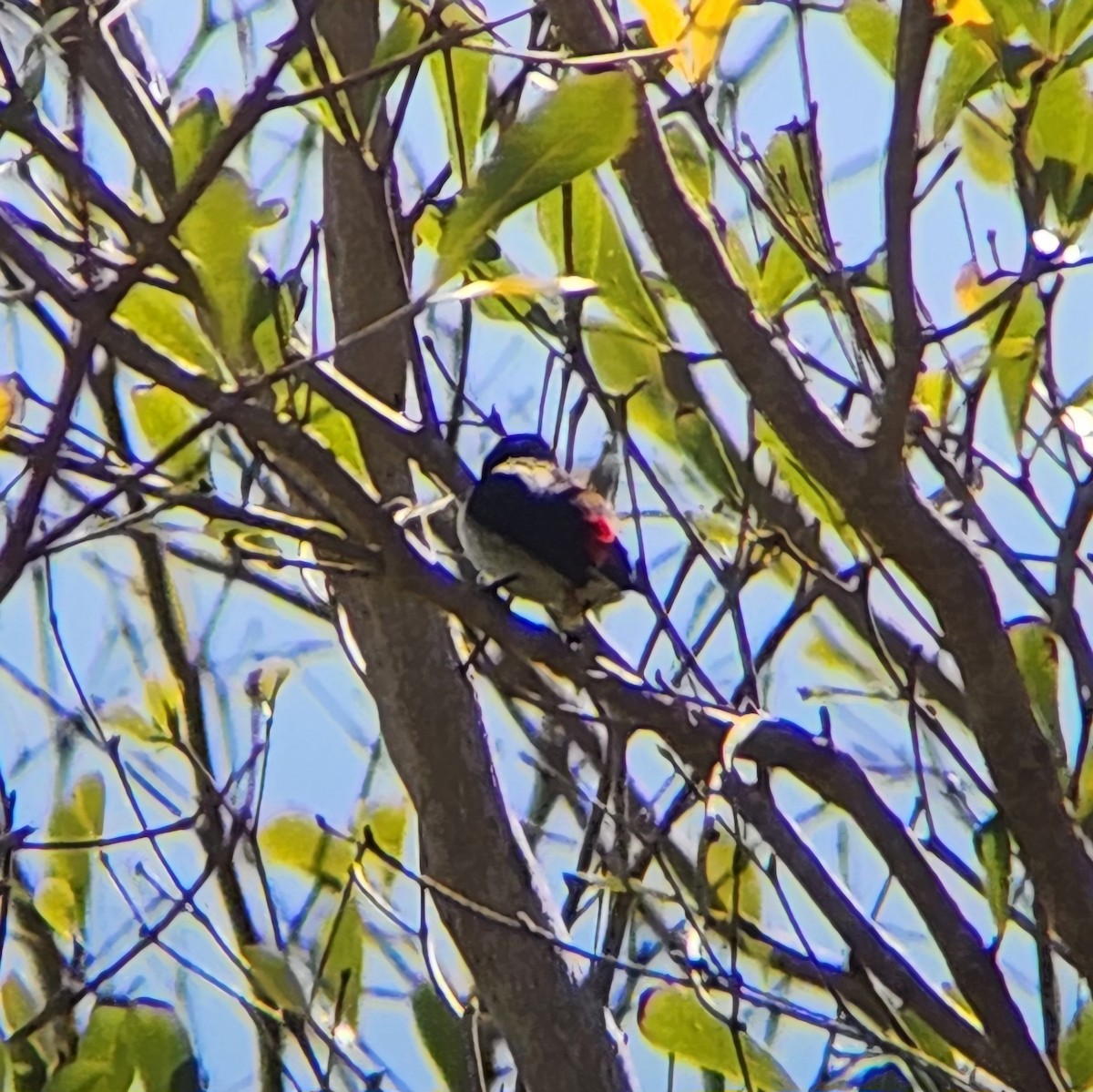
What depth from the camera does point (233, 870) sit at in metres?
1.96

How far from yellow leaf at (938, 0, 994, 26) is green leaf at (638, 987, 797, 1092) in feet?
2.94

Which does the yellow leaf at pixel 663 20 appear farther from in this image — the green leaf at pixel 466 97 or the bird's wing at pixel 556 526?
the bird's wing at pixel 556 526

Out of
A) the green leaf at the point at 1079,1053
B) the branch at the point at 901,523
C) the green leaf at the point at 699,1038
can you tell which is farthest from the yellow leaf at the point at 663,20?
the green leaf at the point at 1079,1053

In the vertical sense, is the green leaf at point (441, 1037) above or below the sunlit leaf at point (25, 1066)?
above

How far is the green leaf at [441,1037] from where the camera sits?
1.66m

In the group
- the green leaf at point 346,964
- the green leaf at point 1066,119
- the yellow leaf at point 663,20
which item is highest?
the green leaf at point 1066,119

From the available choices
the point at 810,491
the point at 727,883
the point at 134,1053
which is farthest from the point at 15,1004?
the point at 810,491

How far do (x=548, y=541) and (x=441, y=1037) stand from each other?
66 cm

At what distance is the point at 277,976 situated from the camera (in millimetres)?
1468

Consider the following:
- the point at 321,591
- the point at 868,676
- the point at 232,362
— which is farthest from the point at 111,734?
the point at 868,676

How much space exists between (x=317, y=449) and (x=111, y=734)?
0.72 metres

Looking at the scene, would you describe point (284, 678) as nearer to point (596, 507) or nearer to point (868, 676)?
point (596, 507)

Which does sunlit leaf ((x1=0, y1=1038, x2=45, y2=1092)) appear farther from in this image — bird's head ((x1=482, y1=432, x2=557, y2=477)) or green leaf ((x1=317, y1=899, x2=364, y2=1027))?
bird's head ((x1=482, y1=432, x2=557, y2=477))

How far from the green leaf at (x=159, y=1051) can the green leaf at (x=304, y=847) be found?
47 cm
